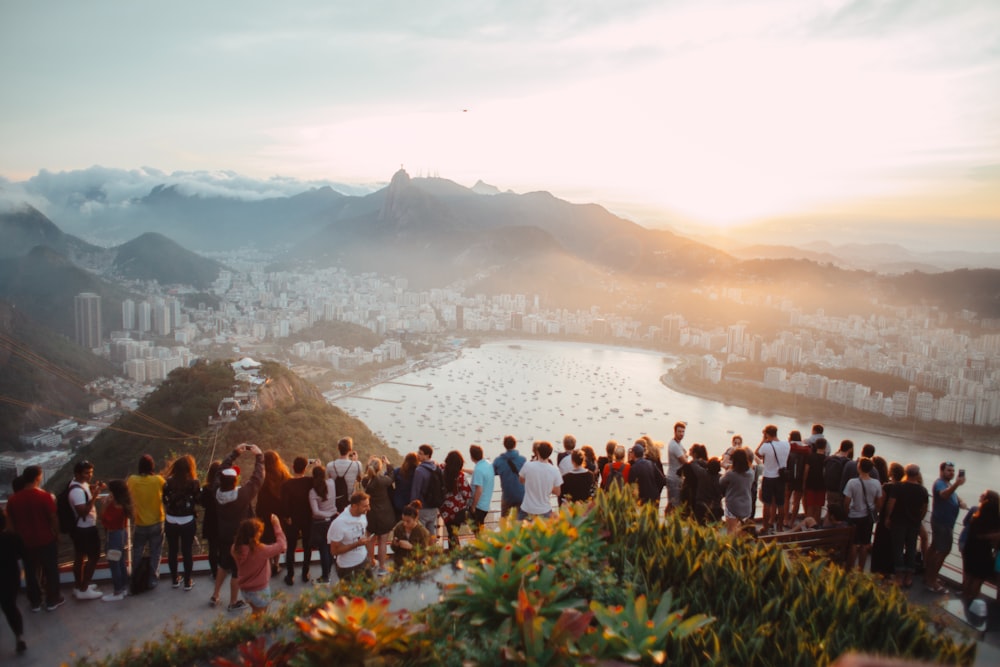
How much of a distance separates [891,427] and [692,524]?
758 inches

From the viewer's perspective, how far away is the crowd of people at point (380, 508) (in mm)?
2611

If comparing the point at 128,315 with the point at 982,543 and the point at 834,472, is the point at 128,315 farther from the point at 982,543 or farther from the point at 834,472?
the point at 982,543

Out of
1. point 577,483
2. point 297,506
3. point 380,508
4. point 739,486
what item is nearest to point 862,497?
point 739,486

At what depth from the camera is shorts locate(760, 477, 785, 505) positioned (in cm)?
371

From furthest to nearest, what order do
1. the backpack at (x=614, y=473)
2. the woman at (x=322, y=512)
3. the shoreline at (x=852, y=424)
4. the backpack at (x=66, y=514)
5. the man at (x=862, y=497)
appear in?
the shoreline at (x=852, y=424), the backpack at (x=614, y=473), the man at (x=862, y=497), the woman at (x=322, y=512), the backpack at (x=66, y=514)

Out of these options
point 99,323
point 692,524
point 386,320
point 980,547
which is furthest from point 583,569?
point 386,320

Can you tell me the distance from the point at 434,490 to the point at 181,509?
124cm

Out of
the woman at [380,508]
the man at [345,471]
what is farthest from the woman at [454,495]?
the man at [345,471]

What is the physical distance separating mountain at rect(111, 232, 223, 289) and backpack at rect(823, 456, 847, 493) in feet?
140

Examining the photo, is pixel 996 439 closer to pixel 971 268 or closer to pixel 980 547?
pixel 971 268

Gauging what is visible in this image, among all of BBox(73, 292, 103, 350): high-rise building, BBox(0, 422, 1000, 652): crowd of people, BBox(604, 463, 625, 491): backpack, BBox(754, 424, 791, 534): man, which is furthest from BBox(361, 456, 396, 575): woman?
BBox(73, 292, 103, 350): high-rise building

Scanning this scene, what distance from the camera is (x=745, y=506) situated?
3.29m

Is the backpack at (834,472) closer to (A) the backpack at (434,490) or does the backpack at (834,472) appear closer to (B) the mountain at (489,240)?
(A) the backpack at (434,490)

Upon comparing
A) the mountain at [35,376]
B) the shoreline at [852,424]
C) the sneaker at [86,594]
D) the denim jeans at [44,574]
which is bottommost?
the shoreline at [852,424]
